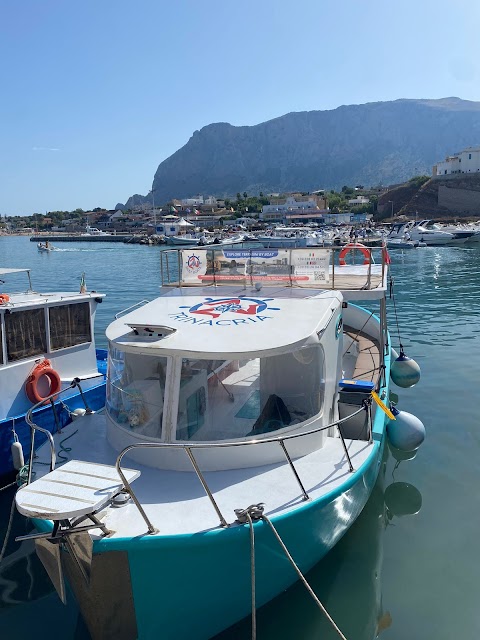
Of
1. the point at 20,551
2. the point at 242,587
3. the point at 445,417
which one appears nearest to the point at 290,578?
the point at 242,587

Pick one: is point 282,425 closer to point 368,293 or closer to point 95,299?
point 368,293

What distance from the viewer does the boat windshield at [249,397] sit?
18.7ft

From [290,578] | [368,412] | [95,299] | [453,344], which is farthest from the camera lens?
[453,344]

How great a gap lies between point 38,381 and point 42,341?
30.8 inches

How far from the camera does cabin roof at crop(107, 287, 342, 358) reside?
5.73 meters

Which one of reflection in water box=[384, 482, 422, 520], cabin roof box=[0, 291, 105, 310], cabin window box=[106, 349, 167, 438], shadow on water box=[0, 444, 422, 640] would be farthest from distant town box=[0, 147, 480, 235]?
cabin window box=[106, 349, 167, 438]

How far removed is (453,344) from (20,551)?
1371 cm

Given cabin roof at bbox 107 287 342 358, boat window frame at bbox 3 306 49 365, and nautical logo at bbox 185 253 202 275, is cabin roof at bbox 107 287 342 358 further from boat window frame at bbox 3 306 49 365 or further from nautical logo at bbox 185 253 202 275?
boat window frame at bbox 3 306 49 365

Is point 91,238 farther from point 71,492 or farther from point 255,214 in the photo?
point 71,492

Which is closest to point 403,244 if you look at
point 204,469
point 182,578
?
point 204,469

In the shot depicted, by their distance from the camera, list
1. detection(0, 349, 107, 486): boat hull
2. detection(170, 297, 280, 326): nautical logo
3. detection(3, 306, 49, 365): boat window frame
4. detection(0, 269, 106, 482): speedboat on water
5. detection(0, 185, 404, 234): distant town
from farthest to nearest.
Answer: detection(0, 185, 404, 234): distant town, detection(3, 306, 49, 365): boat window frame, detection(0, 269, 106, 482): speedboat on water, detection(0, 349, 107, 486): boat hull, detection(170, 297, 280, 326): nautical logo

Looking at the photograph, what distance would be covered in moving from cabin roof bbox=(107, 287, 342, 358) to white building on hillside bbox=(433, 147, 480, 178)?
111m

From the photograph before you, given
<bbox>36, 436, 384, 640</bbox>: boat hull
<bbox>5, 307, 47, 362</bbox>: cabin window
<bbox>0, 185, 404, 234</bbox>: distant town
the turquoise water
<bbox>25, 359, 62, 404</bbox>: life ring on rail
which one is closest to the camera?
<bbox>36, 436, 384, 640</bbox>: boat hull

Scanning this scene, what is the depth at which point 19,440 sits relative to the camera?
8.91m
